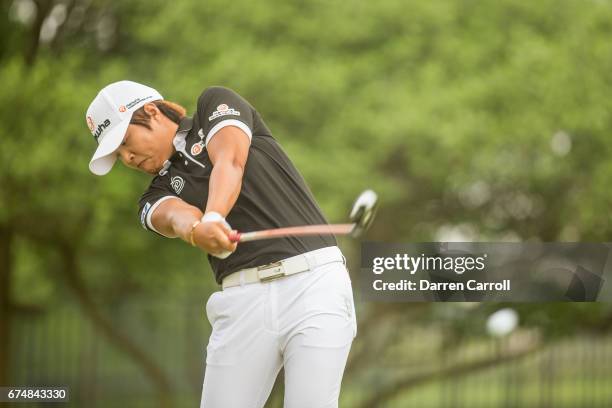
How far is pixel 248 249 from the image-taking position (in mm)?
3064

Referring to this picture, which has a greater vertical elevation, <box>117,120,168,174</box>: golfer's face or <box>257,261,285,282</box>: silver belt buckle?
<box>117,120,168,174</box>: golfer's face

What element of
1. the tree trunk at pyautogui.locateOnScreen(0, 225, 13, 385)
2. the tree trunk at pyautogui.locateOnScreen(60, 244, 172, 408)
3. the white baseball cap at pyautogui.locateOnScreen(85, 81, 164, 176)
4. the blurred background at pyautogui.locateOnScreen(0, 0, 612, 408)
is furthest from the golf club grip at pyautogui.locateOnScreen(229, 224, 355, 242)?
the tree trunk at pyautogui.locateOnScreen(60, 244, 172, 408)

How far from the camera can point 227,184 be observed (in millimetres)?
2898

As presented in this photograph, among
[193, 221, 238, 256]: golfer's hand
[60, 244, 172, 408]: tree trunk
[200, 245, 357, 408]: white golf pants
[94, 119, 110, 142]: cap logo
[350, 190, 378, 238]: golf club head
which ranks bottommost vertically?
[200, 245, 357, 408]: white golf pants

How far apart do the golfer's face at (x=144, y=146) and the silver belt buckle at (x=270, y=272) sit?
594 millimetres

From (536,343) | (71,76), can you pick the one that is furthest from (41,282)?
(536,343)

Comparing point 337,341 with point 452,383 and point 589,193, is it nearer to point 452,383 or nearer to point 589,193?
point 589,193

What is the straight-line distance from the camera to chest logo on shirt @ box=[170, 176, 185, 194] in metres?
3.22

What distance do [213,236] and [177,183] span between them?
0.45 m

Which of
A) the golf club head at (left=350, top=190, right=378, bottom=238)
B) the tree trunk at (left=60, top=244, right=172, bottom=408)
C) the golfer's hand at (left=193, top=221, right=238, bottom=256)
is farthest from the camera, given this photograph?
the tree trunk at (left=60, top=244, right=172, bottom=408)

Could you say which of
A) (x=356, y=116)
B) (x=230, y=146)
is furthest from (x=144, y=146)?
(x=356, y=116)

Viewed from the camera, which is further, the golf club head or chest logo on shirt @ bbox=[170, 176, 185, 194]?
the golf club head

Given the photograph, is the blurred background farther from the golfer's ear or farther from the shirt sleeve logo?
the golfer's ear

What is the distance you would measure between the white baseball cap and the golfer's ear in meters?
0.37
